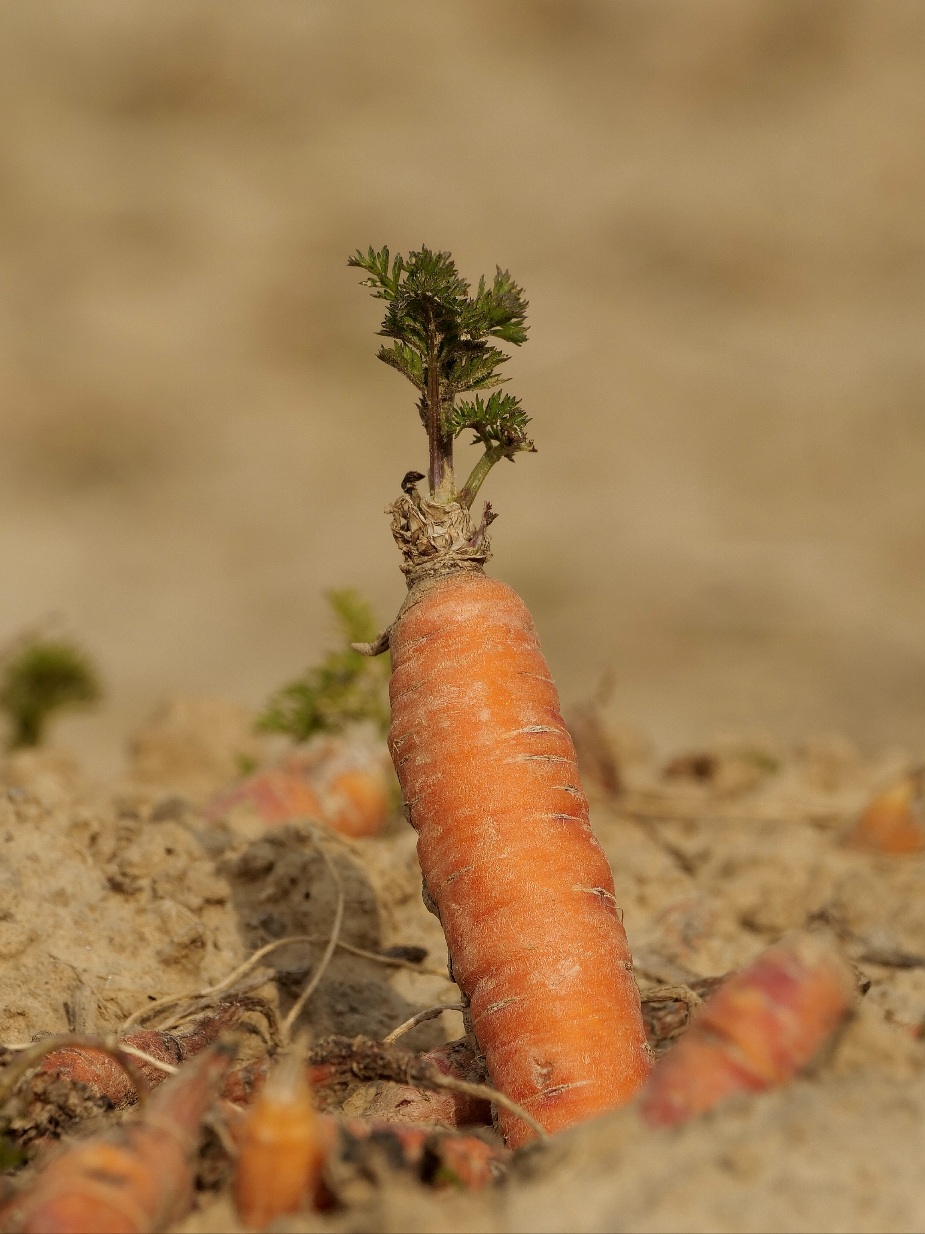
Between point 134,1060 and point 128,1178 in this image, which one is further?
point 134,1060

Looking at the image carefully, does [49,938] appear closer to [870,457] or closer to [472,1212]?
[472,1212]

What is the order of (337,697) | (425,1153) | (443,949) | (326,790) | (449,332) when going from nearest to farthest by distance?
(425,1153), (449,332), (443,949), (326,790), (337,697)

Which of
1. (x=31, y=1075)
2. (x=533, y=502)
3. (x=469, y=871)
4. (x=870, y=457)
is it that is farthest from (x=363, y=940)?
(x=870, y=457)

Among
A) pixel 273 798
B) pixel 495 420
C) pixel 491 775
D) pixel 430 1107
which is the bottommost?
pixel 430 1107

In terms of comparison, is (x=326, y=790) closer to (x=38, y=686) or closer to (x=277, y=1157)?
(x=38, y=686)

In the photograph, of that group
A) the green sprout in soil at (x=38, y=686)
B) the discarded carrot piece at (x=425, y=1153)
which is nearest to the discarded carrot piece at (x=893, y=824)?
the discarded carrot piece at (x=425, y=1153)

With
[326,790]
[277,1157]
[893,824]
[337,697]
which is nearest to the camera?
[277,1157]

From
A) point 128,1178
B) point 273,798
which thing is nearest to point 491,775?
point 128,1178
